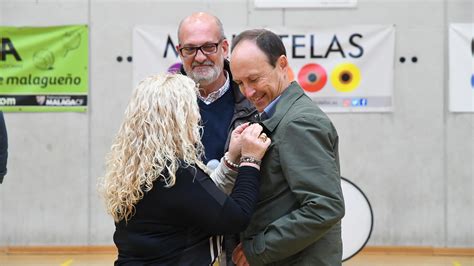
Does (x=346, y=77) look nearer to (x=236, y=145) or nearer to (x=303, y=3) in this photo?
(x=303, y=3)

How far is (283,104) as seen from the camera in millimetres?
2225

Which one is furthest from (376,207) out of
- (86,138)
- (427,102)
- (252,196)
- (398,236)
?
(252,196)

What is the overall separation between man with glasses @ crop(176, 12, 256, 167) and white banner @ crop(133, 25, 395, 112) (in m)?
4.32

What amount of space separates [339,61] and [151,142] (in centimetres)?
530

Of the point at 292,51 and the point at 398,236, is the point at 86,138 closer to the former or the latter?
the point at 292,51

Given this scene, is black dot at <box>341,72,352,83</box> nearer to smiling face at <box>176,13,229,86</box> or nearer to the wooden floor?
the wooden floor

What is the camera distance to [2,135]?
577 cm

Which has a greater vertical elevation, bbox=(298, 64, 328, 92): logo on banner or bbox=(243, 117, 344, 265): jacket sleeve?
bbox=(298, 64, 328, 92): logo on banner

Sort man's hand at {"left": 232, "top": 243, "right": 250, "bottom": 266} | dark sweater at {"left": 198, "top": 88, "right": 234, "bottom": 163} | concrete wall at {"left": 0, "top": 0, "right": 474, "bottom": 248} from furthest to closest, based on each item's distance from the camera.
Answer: concrete wall at {"left": 0, "top": 0, "right": 474, "bottom": 248}, dark sweater at {"left": 198, "top": 88, "right": 234, "bottom": 163}, man's hand at {"left": 232, "top": 243, "right": 250, "bottom": 266}

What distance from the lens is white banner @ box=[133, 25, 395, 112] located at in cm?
719

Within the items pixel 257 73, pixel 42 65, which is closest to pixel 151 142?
pixel 257 73

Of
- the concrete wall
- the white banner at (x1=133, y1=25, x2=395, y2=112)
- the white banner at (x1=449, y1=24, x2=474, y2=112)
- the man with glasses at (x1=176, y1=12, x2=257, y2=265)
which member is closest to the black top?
the man with glasses at (x1=176, y1=12, x2=257, y2=265)

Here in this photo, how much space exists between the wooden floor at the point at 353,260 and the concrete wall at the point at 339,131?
22 cm

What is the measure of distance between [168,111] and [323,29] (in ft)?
17.5
